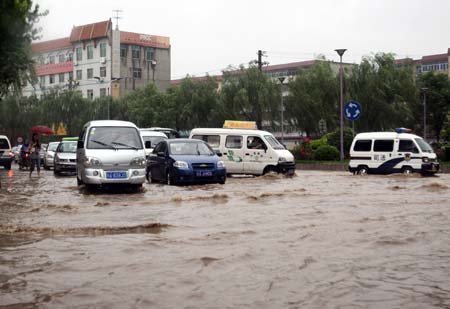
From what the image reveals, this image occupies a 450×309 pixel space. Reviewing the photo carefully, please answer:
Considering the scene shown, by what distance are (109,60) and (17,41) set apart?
210ft

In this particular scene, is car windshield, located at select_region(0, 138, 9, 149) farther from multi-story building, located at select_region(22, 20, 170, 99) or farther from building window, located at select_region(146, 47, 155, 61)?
building window, located at select_region(146, 47, 155, 61)

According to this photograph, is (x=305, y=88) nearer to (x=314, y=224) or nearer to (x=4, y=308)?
(x=314, y=224)

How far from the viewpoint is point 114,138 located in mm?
17281

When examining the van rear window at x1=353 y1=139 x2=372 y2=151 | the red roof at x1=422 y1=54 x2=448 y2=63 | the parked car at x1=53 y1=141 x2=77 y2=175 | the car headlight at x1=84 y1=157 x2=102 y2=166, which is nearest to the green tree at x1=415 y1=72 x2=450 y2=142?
the red roof at x1=422 y1=54 x2=448 y2=63

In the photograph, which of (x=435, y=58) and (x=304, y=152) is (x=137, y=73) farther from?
(x=304, y=152)

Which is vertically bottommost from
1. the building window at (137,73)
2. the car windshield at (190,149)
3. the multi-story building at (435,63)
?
the car windshield at (190,149)

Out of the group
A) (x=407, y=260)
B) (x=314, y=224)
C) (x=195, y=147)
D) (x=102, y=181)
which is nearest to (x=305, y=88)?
(x=195, y=147)

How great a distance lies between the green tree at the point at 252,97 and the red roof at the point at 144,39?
32428 mm

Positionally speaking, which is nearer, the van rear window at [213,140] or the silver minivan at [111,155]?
the silver minivan at [111,155]

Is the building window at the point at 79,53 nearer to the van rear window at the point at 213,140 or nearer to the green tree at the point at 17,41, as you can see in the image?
the van rear window at the point at 213,140

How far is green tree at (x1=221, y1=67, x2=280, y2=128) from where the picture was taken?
51.0 meters

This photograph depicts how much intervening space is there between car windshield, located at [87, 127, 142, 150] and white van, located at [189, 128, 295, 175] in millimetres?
5927

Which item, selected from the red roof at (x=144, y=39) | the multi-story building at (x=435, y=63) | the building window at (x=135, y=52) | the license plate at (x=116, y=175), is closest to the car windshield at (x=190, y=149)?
the license plate at (x=116, y=175)

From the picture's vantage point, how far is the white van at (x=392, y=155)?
23609 mm
